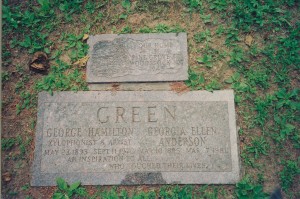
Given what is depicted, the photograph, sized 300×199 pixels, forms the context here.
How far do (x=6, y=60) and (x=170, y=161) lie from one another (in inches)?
85.1

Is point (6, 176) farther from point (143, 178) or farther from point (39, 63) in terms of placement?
point (143, 178)

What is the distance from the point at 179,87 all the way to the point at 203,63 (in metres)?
0.41

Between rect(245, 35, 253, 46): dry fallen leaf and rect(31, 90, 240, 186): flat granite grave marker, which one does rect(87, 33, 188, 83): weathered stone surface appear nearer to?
rect(31, 90, 240, 186): flat granite grave marker

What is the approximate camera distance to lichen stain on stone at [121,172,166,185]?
3123mm

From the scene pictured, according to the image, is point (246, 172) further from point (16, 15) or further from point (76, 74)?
point (16, 15)

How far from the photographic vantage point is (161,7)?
3691 millimetres

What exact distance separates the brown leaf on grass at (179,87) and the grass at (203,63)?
64mm

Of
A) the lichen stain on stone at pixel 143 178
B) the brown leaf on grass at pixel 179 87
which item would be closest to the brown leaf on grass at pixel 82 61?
the brown leaf on grass at pixel 179 87

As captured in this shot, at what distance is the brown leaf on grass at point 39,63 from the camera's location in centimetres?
348

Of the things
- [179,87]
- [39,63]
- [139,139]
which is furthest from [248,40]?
[39,63]

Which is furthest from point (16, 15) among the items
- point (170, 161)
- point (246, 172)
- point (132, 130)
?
point (246, 172)

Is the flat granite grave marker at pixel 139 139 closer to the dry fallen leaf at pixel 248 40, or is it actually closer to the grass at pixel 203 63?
the grass at pixel 203 63

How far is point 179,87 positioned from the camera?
132 inches

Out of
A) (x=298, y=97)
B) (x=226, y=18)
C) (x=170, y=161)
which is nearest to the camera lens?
(x=170, y=161)
